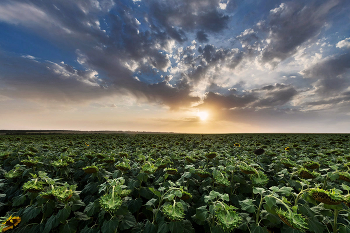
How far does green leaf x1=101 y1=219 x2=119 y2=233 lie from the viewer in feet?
7.11

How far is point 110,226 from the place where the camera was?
2.20 m

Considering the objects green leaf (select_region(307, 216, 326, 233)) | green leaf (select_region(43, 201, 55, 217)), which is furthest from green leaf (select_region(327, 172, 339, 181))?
green leaf (select_region(43, 201, 55, 217))

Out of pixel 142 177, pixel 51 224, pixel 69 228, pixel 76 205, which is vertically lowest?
pixel 69 228

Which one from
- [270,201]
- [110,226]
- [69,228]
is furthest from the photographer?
[69,228]

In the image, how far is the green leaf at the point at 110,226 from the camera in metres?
2.17

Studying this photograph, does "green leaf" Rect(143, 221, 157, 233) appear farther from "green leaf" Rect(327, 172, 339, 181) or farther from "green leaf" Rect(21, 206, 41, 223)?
"green leaf" Rect(327, 172, 339, 181)

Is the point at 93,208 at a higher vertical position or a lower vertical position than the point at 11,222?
higher

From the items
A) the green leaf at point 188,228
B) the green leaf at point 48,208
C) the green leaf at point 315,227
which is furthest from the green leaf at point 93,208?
the green leaf at point 315,227

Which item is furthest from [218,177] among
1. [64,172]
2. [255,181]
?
[64,172]

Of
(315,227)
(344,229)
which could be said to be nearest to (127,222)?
(315,227)

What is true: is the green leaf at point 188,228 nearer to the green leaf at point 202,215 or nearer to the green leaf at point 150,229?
the green leaf at point 202,215

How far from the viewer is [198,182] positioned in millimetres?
3797

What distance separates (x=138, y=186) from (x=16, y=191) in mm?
3065

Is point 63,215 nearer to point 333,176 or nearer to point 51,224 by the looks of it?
point 51,224
